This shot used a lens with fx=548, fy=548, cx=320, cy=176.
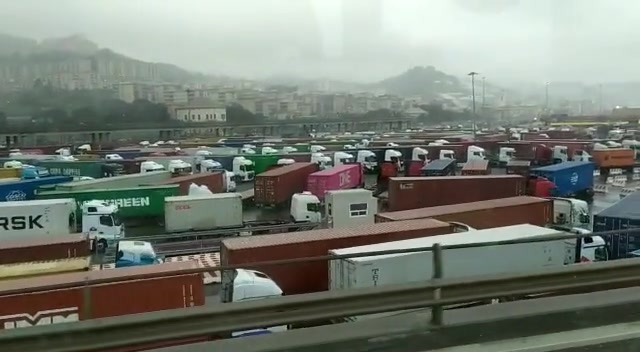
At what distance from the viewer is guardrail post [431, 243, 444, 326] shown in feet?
6.22

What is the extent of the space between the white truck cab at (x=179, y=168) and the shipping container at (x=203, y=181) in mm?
3388

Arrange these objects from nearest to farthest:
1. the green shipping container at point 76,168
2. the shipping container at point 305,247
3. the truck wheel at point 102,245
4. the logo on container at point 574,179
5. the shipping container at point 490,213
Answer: the shipping container at point 305,247 < the shipping container at point 490,213 < the truck wheel at point 102,245 < the logo on container at point 574,179 < the green shipping container at point 76,168

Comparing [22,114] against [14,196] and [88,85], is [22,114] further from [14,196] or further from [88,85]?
[14,196]

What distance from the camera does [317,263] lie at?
21.7ft

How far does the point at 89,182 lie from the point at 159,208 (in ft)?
9.10

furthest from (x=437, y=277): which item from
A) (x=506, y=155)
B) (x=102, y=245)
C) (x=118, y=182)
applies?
(x=506, y=155)

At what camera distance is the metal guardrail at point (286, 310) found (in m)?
1.58

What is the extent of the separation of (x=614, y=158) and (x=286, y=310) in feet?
80.6

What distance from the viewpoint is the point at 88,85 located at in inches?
2207

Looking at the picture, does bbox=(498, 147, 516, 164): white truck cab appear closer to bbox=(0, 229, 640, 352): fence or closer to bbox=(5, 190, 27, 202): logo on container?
bbox=(5, 190, 27, 202): logo on container

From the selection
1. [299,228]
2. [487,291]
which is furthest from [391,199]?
[487,291]

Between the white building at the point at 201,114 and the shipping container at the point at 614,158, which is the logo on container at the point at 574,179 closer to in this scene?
the shipping container at the point at 614,158

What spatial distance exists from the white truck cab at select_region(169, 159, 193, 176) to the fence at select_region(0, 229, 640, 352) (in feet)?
62.3

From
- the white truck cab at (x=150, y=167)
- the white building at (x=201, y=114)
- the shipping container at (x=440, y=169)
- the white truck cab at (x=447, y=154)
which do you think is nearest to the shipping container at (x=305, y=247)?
the shipping container at (x=440, y=169)
